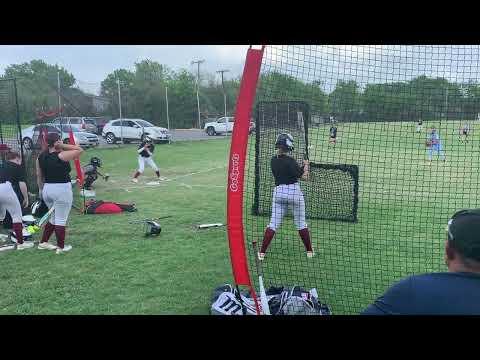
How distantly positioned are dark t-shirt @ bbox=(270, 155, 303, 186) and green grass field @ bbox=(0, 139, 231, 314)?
1.56 metres

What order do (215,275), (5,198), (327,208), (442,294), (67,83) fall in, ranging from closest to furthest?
(442,294) → (215,275) → (5,198) → (327,208) → (67,83)

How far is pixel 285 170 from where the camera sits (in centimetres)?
661

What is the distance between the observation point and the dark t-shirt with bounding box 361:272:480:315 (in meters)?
1.98

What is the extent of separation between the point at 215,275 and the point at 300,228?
58.5 inches

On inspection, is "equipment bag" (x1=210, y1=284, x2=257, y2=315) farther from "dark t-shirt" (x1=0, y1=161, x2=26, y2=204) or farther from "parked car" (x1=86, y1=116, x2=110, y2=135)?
"parked car" (x1=86, y1=116, x2=110, y2=135)

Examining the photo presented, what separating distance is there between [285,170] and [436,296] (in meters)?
4.66

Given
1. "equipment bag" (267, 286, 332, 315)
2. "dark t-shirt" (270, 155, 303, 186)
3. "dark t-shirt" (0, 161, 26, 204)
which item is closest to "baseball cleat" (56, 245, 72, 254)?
"dark t-shirt" (0, 161, 26, 204)

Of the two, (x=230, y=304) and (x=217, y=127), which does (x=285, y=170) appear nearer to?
(x=230, y=304)

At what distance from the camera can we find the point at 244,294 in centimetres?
511

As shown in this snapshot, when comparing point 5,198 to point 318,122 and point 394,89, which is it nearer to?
point 318,122

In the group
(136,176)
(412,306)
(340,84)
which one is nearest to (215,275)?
(340,84)

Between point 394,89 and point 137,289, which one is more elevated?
point 394,89

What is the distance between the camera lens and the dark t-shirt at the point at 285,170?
659cm

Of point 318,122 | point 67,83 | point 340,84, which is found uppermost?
point 67,83
